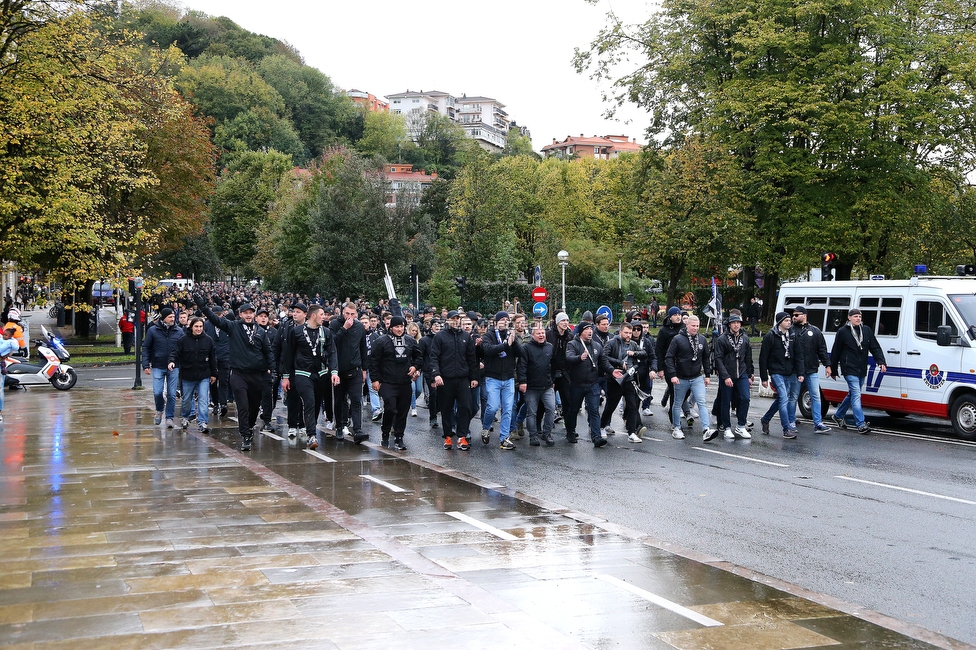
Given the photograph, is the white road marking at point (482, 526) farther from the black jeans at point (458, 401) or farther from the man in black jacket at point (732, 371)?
the man in black jacket at point (732, 371)

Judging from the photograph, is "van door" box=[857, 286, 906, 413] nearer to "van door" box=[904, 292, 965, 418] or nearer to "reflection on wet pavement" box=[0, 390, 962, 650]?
"van door" box=[904, 292, 965, 418]

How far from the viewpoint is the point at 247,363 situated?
13.5m

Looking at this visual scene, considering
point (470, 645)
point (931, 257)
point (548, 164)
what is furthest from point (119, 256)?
point (548, 164)

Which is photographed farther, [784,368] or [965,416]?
[784,368]

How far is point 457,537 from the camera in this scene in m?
7.91

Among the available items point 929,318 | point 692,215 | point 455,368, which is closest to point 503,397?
point 455,368

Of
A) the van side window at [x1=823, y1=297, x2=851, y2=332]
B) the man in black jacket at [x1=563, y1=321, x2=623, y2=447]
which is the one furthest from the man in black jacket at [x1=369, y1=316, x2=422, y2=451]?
the van side window at [x1=823, y1=297, x2=851, y2=332]

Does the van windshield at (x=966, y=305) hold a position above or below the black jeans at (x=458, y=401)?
above

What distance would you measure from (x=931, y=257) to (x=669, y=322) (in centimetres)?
3743

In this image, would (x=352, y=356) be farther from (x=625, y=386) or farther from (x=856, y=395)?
(x=856, y=395)

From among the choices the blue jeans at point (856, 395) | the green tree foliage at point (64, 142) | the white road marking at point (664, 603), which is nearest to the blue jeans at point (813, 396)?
the blue jeans at point (856, 395)

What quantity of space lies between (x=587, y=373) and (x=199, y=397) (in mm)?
6327

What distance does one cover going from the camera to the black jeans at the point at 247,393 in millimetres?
13297

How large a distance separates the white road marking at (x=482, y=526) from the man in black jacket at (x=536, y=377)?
16.4ft
